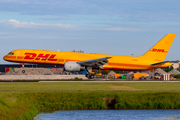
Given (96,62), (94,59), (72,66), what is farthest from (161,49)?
(72,66)

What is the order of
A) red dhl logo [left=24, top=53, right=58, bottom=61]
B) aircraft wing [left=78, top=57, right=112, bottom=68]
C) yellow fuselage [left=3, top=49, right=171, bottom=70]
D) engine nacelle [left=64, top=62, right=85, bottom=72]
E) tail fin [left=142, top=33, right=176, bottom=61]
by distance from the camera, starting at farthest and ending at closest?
tail fin [left=142, top=33, right=176, bottom=61] → aircraft wing [left=78, top=57, right=112, bottom=68] → yellow fuselage [left=3, top=49, right=171, bottom=70] → red dhl logo [left=24, top=53, right=58, bottom=61] → engine nacelle [left=64, top=62, right=85, bottom=72]

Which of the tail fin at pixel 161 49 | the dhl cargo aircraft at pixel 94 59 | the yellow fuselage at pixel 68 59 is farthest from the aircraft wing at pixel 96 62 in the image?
the tail fin at pixel 161 49

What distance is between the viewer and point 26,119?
18000 mm

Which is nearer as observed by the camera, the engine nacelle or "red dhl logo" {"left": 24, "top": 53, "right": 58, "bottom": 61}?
the engine nacelle

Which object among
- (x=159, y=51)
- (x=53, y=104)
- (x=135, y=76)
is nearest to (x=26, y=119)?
(x=53, y=104)

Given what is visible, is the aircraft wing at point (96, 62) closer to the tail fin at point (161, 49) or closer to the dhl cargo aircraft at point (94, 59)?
the dhl cargo aircraft at point (94, 59)

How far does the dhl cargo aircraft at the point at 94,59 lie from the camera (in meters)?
49.6

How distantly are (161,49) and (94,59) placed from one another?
16008 mm

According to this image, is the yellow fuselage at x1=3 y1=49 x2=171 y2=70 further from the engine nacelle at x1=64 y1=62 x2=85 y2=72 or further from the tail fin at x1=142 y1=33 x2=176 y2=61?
the engine nacelle at x1=64 y1=62 x2=85 y2=72

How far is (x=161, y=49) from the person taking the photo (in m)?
57.8

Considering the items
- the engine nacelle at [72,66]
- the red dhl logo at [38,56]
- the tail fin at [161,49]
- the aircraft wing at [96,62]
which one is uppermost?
the tail fin at [161,49]

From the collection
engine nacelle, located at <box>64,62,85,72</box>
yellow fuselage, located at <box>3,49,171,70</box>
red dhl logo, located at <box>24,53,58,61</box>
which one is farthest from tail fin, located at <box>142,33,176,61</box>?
red dhl logo, located at <box>24,53,58,61</box>

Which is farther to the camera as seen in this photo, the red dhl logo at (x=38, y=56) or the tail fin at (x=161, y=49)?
the tail fin at (x=161, y=49)

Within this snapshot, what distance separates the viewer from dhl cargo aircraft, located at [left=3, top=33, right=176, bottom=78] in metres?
49.6
